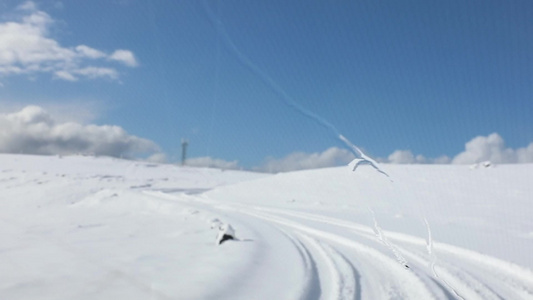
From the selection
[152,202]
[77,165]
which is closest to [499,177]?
[152,202]

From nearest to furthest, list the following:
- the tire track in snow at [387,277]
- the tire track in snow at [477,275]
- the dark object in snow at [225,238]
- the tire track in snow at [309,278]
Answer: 1. the tire track in snow at [309,278]
2. the tire track in snow at [387,277]
3. the tire track in snow at [477,275]
4. the dark object in snow at [225,238]

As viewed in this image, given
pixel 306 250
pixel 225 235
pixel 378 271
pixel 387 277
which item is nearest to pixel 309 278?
pixel 387 277

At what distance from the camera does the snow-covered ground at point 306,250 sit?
539 centimetres

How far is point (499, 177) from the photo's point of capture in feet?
66.2

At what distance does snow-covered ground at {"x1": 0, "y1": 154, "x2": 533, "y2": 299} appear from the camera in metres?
5.39

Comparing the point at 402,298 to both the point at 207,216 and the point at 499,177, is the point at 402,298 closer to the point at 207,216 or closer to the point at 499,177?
the point at 207,216

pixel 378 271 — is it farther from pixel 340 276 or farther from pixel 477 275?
pixel 477 275

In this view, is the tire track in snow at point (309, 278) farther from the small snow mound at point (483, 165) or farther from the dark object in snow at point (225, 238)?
the small snow mound at point (483, 165)

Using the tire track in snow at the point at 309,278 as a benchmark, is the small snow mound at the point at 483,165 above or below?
above

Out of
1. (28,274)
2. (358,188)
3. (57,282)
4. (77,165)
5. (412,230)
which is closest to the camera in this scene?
(57,282)

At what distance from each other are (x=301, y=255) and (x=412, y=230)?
16.5ft

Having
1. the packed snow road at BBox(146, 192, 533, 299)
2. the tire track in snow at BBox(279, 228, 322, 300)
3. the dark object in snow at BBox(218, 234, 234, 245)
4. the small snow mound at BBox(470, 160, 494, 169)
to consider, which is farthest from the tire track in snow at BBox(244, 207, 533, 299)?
the small snow mound at BBox(470, 160, 494, 169)

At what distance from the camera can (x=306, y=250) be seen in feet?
27.9

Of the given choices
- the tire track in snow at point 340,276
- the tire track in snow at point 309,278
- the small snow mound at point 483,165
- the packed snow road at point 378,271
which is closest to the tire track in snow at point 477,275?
the packed snow road at point 378,271
